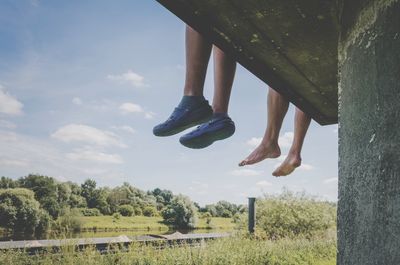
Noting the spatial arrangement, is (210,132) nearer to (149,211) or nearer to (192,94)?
(192,94)

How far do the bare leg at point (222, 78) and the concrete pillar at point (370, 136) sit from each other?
0.68 metres

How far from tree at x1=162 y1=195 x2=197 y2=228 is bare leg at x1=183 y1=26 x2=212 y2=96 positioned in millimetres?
56797

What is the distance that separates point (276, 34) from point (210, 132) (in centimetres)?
60

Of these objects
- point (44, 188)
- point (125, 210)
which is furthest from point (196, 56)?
point (125, 210)

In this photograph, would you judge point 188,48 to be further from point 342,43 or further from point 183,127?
point 342,43

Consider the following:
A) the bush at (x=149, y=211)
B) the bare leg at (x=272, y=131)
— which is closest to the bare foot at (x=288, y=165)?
the bare leg at (x=272, y=131)

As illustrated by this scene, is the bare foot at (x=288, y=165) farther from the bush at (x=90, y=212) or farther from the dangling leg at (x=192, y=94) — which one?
the bush at (x=90, y=212)

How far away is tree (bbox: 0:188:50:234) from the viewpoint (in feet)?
131

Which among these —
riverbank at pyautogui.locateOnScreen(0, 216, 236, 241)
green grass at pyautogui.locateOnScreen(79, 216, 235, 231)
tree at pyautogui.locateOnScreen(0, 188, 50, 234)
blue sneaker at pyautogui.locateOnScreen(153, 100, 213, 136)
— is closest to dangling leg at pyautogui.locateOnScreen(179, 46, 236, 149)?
blue sneaker at pyautogui.locateOnScreen(153, 100, 213, 136)

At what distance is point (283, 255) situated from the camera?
38.7 ft

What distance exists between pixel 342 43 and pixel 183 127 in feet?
2.77

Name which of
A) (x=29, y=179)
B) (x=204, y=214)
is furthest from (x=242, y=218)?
(x=204, y=214)

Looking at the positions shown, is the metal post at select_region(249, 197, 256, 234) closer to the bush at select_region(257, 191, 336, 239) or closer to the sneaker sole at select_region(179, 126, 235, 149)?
the bush at select_region(257, 191, 336, 239)

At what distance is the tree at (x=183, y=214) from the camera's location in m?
57.5
